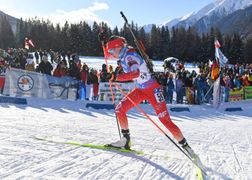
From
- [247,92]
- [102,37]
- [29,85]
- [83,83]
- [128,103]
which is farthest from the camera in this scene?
[247,92]

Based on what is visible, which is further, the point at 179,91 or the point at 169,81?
the point at 169,81

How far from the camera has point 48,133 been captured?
7.98 metres

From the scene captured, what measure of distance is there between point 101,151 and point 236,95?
13270 mm

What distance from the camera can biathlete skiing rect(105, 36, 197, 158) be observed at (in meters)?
6.45

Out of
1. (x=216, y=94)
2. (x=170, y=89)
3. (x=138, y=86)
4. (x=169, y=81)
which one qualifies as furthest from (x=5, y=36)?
(x=138, y=86)

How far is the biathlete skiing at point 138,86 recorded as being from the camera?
645 centimetres

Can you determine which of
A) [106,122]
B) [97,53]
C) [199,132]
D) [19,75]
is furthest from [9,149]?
[97,53]

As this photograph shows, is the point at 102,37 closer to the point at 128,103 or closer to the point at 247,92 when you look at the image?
the point at 128,103

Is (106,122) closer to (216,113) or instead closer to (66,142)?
(66,142)

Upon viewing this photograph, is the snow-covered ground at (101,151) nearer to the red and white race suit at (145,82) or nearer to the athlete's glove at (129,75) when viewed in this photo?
the red and white race suit at (145,82)

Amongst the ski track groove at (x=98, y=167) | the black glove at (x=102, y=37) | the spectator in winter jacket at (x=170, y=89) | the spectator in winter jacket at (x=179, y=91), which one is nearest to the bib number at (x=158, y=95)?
the ski track groove at (x=98, y=167)

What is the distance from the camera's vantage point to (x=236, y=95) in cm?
1845

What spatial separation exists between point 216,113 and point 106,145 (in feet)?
31.3

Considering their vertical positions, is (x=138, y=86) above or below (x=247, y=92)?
above
